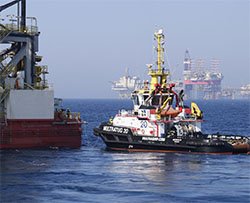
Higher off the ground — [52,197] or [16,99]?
[16,99]

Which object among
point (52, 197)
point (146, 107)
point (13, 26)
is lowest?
point (52, 197)

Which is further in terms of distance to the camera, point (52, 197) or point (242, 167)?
point (242, 167)

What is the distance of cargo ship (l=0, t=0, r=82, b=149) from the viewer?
4922 centimetres

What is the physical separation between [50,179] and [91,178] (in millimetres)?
2352

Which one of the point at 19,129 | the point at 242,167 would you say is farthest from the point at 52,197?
the point at 19,129

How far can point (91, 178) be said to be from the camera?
121 feet

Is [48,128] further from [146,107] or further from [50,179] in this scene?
[50,179]

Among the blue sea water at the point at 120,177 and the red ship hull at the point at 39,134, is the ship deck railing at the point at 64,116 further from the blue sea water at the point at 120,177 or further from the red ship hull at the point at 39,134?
the blue sea water at the point at 120,177

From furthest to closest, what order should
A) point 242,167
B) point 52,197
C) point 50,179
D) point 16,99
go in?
point 16,99, point 242,167, point 50,179, point 52,197

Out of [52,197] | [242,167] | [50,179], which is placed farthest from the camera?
[242,167]

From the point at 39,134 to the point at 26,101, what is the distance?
9.32ft

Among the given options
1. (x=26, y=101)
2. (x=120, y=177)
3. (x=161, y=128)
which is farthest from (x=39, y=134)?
(x=120, y=177)

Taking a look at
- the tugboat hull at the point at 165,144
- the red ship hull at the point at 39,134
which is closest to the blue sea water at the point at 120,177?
the tugboat hull at the point at 165,144

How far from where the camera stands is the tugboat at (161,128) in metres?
49.3
